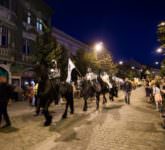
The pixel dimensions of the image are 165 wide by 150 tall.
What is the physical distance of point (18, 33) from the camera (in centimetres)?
2686

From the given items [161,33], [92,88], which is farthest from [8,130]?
[161,33]

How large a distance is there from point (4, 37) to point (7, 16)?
2.04m

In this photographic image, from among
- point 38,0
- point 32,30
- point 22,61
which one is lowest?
point 22,61

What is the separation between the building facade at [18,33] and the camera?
24406 millimetres

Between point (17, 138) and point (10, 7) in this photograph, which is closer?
point (17, 138)

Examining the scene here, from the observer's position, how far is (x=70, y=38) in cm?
4416

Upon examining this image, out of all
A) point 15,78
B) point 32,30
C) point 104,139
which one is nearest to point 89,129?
point 104,139

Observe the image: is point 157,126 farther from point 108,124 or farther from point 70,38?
point 70,38

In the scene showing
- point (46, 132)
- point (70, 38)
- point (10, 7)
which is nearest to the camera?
point (46, 132)

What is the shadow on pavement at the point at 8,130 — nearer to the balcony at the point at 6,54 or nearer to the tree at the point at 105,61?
the balcony at the point at 6,54

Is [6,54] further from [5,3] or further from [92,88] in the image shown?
[92,88]

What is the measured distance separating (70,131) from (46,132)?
85 cm

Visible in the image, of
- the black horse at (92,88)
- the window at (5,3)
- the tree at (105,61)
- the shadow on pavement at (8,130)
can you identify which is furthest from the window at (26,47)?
the tree at (105,61)

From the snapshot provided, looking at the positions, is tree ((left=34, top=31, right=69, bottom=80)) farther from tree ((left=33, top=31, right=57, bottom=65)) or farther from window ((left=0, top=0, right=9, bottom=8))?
window ((left=0, top=0, right=9, bottom=8))
